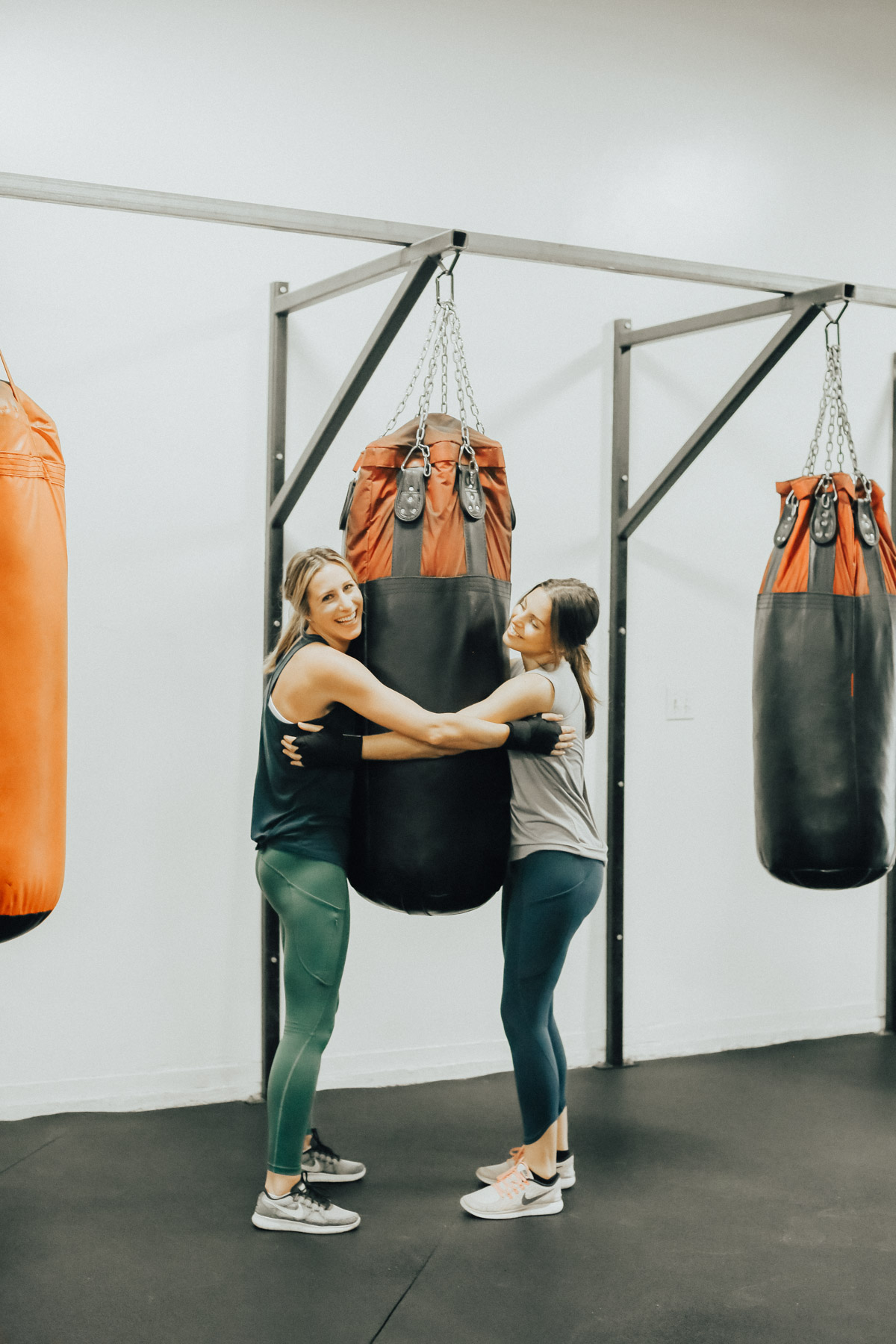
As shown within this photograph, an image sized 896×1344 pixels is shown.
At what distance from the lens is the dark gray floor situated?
2.22m

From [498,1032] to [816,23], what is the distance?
352cm

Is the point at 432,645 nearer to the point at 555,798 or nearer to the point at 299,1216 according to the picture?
the point at 555,798

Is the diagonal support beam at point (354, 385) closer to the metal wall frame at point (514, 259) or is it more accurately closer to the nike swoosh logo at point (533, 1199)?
the metal wall frame at point (514, 259)

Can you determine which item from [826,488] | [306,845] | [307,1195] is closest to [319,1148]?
[307,1195]

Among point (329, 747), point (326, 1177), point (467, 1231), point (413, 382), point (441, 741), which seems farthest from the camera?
point (413, 382)

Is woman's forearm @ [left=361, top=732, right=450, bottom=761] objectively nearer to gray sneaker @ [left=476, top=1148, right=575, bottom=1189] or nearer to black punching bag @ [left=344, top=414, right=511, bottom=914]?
black punching bag @ [left=344, top=414, right=511, bottom=914]

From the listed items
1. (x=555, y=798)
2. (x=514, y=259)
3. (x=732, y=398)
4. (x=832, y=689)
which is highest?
(x=514, y=259)

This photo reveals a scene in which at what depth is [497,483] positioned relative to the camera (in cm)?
250

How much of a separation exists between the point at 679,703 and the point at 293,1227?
201 centimetres

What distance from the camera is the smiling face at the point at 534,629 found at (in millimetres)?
2635

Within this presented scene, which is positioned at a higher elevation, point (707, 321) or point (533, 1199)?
point (707, 321)

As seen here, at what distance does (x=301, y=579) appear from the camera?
2529 mm

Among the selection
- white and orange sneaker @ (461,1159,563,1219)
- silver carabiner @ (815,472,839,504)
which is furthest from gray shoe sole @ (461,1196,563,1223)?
silver carabiner @ (815,472,839,504)

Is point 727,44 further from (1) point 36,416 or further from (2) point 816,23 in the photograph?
(1) point 36,416
